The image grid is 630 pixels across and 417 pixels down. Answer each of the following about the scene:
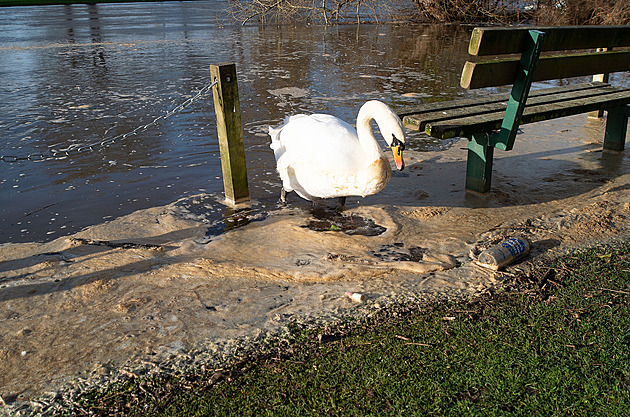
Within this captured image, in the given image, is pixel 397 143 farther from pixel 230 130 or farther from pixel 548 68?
pixel 230 130

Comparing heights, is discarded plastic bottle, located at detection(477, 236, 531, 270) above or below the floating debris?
above

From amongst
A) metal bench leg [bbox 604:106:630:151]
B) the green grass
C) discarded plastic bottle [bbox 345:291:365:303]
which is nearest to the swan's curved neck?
discarded plastic bottle [bbox 345:291:365:303]

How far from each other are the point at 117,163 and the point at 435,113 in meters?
3.63

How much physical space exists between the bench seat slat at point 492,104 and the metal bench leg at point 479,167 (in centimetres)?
31

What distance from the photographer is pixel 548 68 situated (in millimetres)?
4613

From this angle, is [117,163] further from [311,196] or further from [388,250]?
[388,250]

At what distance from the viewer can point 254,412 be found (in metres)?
2.52

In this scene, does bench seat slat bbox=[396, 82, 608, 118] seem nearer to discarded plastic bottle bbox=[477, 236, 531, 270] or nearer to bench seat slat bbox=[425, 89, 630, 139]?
bench seat slat bbox=[425, 89, 630, 139]

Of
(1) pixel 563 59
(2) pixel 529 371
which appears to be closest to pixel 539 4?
(1) pixel 563 59

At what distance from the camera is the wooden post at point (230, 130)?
4.88 metres

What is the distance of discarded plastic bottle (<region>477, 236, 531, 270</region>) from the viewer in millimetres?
3680

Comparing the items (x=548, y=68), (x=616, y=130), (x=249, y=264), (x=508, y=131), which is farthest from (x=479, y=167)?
(x=249, y=264)

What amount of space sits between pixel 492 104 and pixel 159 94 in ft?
18.9

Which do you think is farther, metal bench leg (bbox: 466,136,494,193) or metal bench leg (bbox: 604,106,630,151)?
metal bench leg (bbox: 604,106,630,151)
